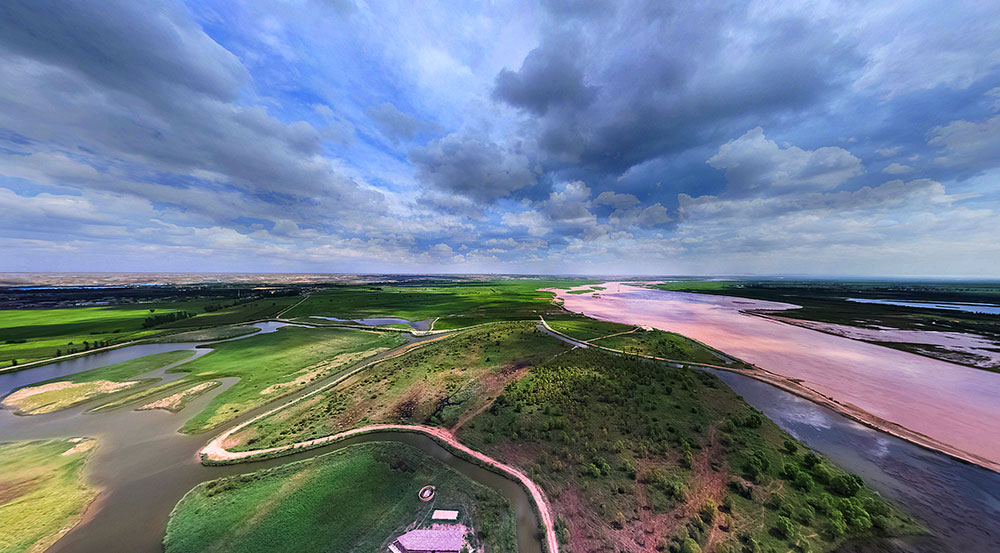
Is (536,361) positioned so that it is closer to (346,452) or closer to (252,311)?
(346,452)

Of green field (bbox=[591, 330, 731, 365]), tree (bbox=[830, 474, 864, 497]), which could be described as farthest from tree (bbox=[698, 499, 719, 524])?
green field (bbox=[591, 330, 731, 365])

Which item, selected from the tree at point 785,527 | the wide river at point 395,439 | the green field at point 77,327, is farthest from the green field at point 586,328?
the green field at point 77,327

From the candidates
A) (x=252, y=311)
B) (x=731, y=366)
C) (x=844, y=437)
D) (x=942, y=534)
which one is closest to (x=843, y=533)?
(x=942, y=534)

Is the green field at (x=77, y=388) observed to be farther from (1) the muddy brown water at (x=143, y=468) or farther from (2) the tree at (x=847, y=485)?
(2) the tree at (x=847, y=485)

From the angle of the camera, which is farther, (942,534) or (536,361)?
(536,361)

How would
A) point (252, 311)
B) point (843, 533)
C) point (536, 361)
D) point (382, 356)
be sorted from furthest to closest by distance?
1. point (252, 311)
2. point (382, 356)
3. point (536, 361)
4. point (843, 533)

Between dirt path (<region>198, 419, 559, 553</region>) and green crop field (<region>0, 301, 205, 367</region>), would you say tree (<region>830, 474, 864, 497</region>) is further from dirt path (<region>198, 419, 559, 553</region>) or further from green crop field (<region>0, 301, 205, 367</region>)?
green crop field (<region>0, 301, 205, 367</region>)
